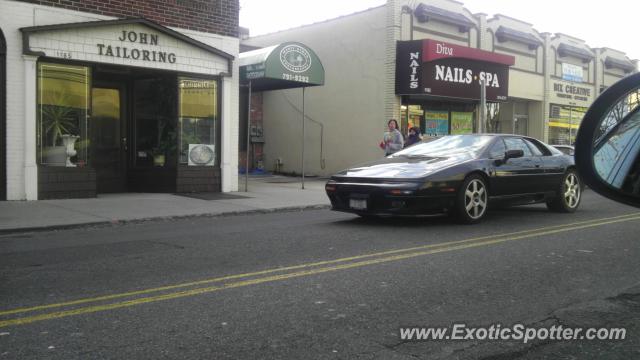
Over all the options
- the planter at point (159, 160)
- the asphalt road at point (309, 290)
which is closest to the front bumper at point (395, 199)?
the asphalt road at point (309, 290)

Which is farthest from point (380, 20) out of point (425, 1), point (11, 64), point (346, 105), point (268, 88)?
point (11, 64)

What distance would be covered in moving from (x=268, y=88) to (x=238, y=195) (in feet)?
17.8

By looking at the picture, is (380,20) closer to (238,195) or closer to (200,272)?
(238,195)

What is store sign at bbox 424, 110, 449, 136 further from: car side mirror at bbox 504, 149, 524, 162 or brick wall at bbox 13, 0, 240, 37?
car side mirror at bbox 504, 149, 524, 162

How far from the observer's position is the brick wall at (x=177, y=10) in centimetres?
1239

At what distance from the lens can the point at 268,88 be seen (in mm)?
18094

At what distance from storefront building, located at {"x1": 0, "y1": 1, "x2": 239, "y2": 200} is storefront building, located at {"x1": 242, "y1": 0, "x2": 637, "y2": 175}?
6.54 meters

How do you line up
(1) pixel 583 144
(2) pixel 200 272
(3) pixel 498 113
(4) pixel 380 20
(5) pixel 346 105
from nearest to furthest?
(1) pixel 583 144, (2) pixel 200 272, (4) pixel 380 20, (5) pixel 346 105, (3) pixel 498 113

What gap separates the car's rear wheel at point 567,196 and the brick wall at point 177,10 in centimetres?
824

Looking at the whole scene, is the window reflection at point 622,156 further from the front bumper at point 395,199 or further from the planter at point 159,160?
the planter at point 159,160

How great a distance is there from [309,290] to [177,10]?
1034cm

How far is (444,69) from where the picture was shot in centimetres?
1975

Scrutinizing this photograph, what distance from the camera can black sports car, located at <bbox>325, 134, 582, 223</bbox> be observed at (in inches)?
328

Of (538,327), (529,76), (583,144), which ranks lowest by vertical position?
(538,327)
